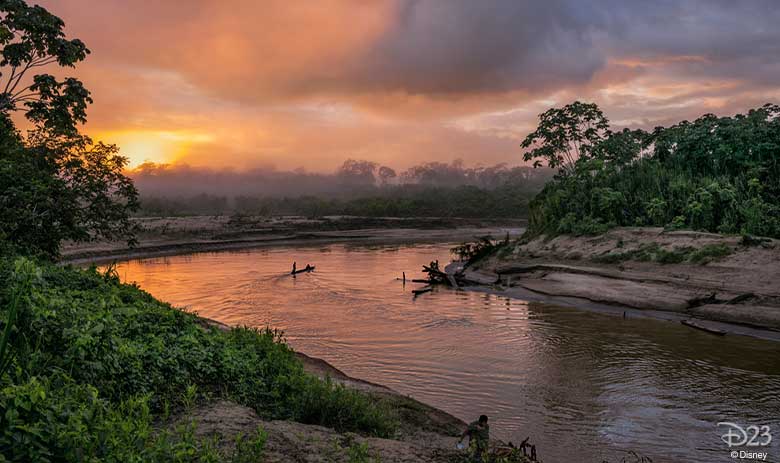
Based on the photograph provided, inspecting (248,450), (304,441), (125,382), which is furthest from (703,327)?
(125,382)

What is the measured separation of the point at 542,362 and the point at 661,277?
1300cm

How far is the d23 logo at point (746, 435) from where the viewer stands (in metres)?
11.5

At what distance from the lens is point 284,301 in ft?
102

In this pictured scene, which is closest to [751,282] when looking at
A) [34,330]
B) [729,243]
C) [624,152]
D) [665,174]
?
[729,243]

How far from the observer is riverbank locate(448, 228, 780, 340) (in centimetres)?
2262

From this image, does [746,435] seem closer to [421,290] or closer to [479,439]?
[479,439]

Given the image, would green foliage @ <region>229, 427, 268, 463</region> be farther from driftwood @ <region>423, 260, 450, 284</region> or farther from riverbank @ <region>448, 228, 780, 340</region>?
driftwood @ <region>423, 260, 450, 284</region>

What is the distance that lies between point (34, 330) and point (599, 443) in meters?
11.3

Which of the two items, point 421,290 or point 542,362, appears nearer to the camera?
point 542,362

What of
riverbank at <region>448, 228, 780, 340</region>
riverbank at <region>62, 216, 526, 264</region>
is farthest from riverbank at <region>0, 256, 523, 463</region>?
riverbank at <region>62, 216, 526, 264</region>

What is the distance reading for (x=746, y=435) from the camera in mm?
11891

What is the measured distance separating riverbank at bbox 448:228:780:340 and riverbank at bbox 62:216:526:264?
4228cm

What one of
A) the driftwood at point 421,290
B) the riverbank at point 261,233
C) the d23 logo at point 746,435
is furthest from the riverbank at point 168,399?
the riverbank at point 261,233

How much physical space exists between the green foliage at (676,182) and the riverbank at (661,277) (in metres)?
2.09
